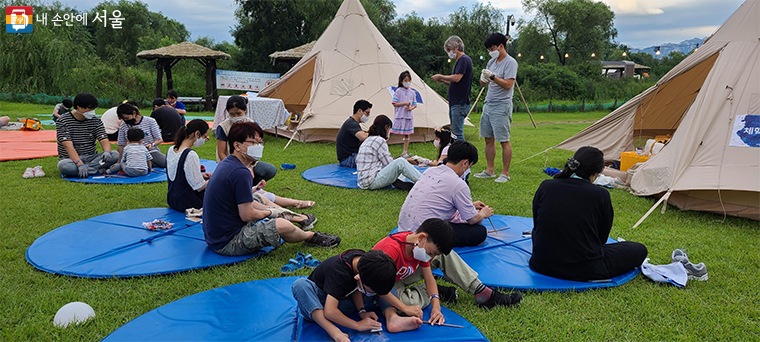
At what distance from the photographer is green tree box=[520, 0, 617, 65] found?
3847cm

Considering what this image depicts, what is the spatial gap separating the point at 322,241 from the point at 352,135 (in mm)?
3844

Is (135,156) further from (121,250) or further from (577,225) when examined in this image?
(577,225)

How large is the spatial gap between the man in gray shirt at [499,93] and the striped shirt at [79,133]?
18.4 feet

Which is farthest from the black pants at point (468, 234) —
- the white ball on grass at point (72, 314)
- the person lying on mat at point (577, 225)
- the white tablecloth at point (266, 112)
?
the white tablecloth at point (266, 112)

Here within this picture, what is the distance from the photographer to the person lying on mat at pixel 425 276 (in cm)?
272

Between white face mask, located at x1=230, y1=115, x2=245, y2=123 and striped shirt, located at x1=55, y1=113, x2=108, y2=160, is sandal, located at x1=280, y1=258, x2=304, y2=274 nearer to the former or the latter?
white face mask, located at x1=230, y1=115, x2=245, y2=123

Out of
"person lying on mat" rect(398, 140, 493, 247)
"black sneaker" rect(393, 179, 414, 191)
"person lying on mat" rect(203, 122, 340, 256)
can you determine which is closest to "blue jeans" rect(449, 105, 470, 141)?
"black sneaker" rect(393, 179, 414, 191)

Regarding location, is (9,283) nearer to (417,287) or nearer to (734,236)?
(417,287)

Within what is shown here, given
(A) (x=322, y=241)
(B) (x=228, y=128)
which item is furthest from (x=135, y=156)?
→ (A) (x=322, y=241)

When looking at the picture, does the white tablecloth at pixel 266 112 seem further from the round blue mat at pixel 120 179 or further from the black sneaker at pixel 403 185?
the black sneaker at pixel 403 185

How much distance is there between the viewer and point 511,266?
3.81 m

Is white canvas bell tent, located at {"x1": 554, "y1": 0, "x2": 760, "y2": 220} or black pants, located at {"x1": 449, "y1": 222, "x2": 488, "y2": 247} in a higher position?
white canvas bell tent, located at {"x1": 554, "y1": 0, "x2": 760, "y2": 220}

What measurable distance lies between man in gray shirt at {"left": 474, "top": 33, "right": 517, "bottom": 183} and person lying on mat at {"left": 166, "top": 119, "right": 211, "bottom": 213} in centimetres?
402

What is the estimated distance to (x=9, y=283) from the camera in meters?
3.37
